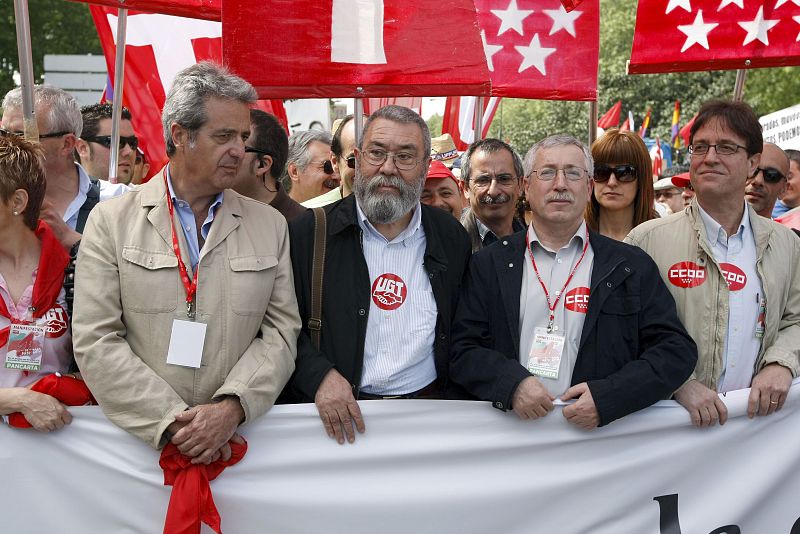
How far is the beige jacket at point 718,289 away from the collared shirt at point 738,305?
30 millimetres

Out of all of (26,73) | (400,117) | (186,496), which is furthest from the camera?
(26,73)

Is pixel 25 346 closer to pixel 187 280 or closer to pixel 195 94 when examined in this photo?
pixel 187 280

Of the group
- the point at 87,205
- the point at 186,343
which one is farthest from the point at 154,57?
the point at 186,343

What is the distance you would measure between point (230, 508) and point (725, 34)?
3.52m

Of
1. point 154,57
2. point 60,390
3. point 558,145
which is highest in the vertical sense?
point 154,57

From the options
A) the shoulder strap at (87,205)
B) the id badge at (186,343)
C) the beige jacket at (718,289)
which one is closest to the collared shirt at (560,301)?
the beige jacket at (718,289)

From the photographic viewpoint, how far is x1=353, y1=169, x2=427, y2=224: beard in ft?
12.1

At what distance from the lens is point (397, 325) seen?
11.8 feet

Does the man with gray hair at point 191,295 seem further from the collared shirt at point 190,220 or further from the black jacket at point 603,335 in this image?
the black jacket at point 603,335

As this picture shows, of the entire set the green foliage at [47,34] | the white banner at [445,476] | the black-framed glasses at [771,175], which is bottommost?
the white banner at [445,476]

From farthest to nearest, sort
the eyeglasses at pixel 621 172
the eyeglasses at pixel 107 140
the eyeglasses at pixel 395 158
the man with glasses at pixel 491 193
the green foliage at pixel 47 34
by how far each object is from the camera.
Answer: the green foliage at pixel 47 34, the eyeglasses at pixel 107 140, the man with glasses at pixel 491 193, the eyeglasses at pixel 621 172, the eyeglasses at pixel 395 158

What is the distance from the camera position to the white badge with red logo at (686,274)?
373 cm

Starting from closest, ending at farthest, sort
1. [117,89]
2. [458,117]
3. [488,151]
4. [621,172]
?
[621,172] → [488,151] → [117,89] → [458,117]

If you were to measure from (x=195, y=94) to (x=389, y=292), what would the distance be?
1.02 m
